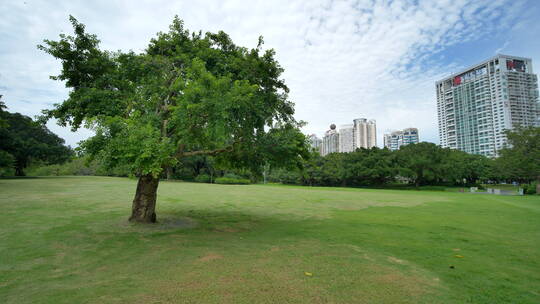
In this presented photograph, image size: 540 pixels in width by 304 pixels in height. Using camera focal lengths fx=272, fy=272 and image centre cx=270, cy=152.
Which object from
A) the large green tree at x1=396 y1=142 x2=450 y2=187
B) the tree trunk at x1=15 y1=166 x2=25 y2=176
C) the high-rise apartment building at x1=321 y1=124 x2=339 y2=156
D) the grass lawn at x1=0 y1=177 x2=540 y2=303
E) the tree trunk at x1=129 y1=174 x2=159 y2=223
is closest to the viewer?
the grass lawn at x1=0 y1=177 x2=540 y2=303

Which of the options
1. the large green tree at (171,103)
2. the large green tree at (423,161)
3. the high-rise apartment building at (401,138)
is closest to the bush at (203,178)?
the large green tree at (423,161)

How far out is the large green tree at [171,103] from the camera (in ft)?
23.2

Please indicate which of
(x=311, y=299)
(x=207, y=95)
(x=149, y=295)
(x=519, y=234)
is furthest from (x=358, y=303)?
(x=519, y=234)

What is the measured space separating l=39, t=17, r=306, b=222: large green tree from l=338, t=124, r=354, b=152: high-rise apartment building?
315 ft

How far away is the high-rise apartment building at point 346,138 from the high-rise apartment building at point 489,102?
31.2m

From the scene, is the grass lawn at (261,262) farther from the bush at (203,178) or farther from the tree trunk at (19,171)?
the tree trunk at (19,171)

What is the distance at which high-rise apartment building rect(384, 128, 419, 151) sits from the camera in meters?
123

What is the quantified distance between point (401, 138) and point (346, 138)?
41179 mm

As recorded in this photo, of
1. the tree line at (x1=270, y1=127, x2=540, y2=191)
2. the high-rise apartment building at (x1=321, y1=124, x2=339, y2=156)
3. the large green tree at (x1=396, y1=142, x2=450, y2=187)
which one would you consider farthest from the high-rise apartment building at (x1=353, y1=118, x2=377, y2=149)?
the large green tree at (x1=396, y1=142, x2=450, y2=187)

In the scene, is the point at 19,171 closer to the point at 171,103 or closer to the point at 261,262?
the point at 171,103

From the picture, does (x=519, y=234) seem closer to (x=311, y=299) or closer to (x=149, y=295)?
(x=311, y=299)

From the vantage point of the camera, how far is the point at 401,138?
420 ft

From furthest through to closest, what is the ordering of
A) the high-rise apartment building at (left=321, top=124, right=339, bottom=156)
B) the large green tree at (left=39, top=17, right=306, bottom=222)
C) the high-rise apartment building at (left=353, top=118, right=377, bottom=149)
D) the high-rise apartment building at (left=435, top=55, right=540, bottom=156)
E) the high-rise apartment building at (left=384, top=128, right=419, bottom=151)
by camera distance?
the high-rise apartment building at (left=384, top=128, right=419, bottom=151)
the high-rise apartment building at (left=321, top=124, right=339, bottom=156)
the high-rise apartment building at (left=353, top=118, right=377, bottom=149)
the high-rise apartment building at (left=435, top=55, right=540, bottom=156)
the large green tree at (left=39, top=17, right=306, bottom=222)

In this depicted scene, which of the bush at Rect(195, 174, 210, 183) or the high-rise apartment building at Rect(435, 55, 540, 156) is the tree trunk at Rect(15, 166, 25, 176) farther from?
the high-rise apartment building at Rect(435, 55, 540, 156)
